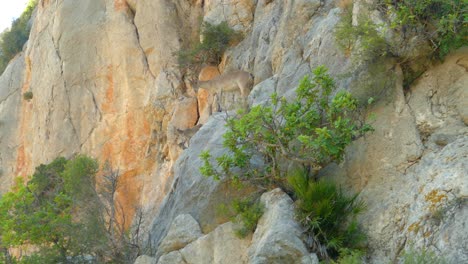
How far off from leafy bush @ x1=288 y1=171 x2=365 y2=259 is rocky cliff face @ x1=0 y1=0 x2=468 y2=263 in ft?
0.99

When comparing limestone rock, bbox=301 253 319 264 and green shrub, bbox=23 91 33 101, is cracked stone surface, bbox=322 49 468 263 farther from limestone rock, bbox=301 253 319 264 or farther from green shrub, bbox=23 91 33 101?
green shrub, bbox=23 91 33 101

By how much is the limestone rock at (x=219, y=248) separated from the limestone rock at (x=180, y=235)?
0.24 m

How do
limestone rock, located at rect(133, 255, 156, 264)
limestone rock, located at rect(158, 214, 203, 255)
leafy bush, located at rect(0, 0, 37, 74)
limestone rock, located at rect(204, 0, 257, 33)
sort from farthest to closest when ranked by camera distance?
1. leafy bush, located at rect(0, 0, 37, 74)
2. limestone rock, located at rect(204, 0, 257, 33)
3. limestone rock, located at rect(133, 255, 156, 264)
4. limestone rock, located at rect(158, 214, 203, 255)

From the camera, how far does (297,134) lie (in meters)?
11.3

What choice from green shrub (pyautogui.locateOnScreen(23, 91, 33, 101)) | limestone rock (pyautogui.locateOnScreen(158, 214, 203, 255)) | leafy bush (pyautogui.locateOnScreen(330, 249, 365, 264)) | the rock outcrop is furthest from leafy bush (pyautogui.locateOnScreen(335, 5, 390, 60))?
green shrub (pyautogui.locateOnScreen(23, 91, 33, 101))

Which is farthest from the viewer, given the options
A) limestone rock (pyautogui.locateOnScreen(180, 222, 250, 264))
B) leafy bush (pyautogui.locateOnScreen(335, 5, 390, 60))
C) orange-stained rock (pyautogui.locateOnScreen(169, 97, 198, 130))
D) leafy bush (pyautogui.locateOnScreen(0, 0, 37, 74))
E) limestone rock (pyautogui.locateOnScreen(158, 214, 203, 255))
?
leafy bush (pyautogui.locateOnScreen(0, 0, 37, 74))

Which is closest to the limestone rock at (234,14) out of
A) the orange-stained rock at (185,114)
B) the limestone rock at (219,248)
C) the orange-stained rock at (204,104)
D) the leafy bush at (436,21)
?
the orange-stained rock at (204,104)

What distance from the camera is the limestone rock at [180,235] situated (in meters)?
12.3

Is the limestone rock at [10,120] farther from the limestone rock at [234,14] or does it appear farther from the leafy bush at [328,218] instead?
the leafy bush at [328,218]

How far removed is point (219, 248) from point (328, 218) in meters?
2.50

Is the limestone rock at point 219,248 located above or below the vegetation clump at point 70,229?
below

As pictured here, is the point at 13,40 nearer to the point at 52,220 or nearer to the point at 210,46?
the point at 210,46

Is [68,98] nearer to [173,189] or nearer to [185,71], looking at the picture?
[185,71]

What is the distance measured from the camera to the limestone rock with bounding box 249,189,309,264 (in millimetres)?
9820
